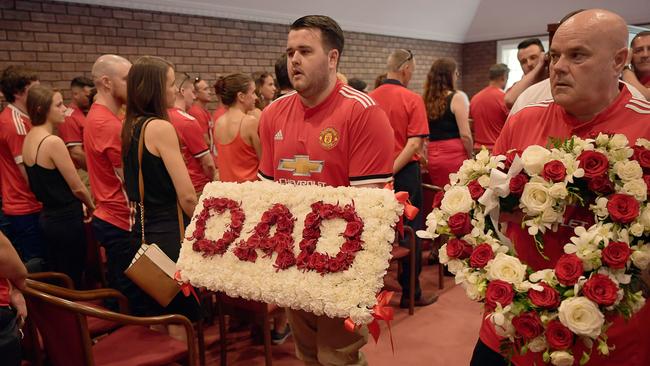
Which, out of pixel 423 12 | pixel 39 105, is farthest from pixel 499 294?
pixel 423 12

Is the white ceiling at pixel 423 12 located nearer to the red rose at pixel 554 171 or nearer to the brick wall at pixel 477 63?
the brick wall at pixel 477 63

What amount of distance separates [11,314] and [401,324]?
275 centimetres

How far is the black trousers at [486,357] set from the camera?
1.76m

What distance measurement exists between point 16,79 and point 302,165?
10.4 feet

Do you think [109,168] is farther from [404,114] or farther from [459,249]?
[459,249]

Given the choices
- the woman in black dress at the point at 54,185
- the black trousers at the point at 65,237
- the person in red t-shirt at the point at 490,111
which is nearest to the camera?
the woman in black dress at the point at 54,185

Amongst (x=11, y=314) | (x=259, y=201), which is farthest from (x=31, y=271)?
(x=259, y=201)

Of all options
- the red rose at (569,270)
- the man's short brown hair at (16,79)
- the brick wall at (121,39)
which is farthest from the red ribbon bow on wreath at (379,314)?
the brick wall at (121,39)

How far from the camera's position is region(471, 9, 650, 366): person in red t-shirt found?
5.09 feet

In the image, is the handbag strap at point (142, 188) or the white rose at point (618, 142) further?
the handbag strap at point (142, 188)

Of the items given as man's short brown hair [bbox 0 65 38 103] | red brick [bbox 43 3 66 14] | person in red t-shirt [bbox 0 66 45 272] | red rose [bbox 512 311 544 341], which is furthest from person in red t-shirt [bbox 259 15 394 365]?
red brick [bbox 43 3 66 14]

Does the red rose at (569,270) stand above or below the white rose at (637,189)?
below

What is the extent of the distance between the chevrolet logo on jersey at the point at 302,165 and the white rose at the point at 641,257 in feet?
4.19

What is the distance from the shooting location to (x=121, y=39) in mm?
6246
